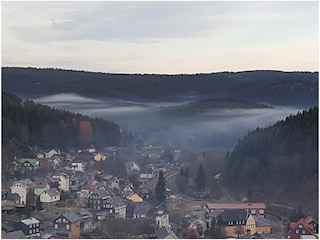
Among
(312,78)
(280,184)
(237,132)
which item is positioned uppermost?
(312,78)

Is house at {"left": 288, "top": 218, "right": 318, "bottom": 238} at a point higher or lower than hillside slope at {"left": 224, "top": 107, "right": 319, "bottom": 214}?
lower

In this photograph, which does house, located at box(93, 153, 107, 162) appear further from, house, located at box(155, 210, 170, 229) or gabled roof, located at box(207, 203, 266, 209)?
gabled roof, located at box(207, 203, 266, 209)

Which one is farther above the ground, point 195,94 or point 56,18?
point 56,18

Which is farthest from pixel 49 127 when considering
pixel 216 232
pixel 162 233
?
pixel 216 232

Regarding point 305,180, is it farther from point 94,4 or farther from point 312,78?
point 94,4

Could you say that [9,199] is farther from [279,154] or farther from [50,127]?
[279,154]

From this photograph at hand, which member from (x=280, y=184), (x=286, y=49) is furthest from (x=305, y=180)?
(x=286, y=49)

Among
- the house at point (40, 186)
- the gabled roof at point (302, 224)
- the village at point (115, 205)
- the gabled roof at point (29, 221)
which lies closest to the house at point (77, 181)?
the village at point (115, 205)

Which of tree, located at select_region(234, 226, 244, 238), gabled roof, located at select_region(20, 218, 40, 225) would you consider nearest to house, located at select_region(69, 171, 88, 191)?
gabled roof, located at select_region(20, 218, 40, 225)
